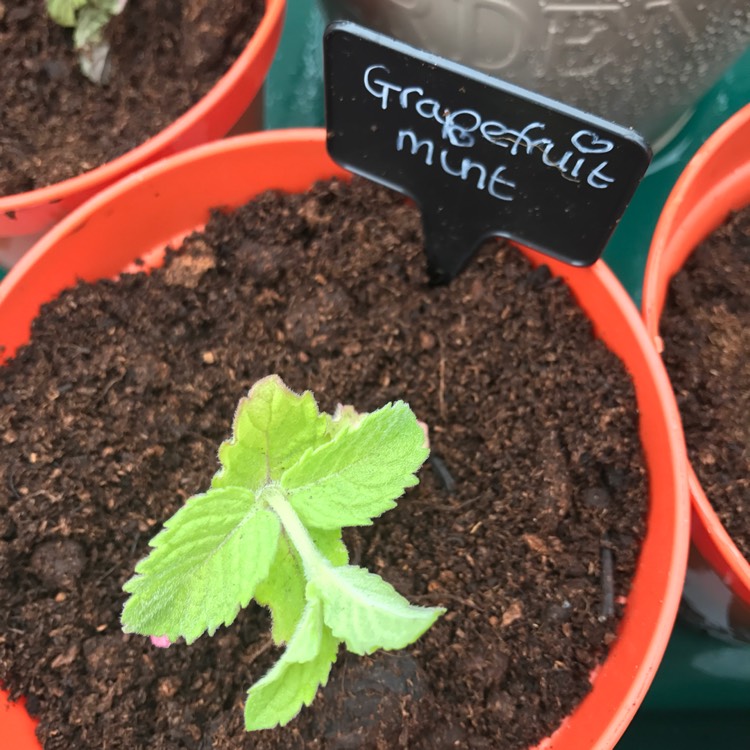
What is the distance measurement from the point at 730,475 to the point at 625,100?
0.43 m

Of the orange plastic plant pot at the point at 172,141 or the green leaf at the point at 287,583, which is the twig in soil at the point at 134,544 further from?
the orange plastic plant pot at the point at 172,141

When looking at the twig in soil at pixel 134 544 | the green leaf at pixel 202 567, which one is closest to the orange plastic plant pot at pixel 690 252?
the green leaf at pixel 202 567

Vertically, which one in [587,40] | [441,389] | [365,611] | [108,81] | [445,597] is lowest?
[445,597]

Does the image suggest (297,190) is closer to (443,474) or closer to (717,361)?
(443,474)

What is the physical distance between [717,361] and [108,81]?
861 millimetres

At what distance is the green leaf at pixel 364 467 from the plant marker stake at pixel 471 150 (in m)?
0.29

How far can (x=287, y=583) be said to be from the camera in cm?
68

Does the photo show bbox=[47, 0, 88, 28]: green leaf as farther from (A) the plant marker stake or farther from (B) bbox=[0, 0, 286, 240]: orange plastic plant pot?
(A) the plant marker stake

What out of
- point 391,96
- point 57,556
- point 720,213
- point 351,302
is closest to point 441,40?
point 391,96

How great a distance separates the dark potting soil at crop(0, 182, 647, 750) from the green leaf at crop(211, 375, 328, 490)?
20 centimetres

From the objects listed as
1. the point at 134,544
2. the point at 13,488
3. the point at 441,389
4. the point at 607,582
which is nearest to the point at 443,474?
the point at 441,389

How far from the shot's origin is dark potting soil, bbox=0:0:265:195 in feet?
3.29

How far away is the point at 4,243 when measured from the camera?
3.19ft

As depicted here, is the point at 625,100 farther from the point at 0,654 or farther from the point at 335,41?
the point at 0,654
